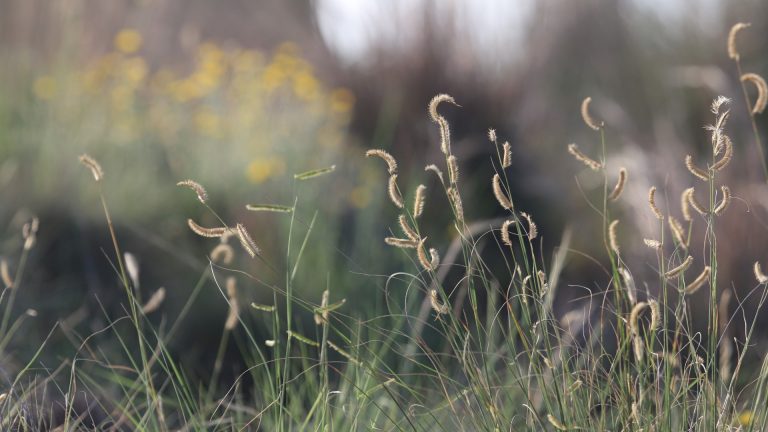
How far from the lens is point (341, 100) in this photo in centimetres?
472

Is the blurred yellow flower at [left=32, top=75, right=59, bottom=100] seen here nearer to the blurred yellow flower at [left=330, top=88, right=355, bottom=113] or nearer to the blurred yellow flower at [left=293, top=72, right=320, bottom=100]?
the blurred yellow flower at [left=293, top=72, right=320, bottom=100]

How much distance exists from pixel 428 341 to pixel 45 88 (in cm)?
252

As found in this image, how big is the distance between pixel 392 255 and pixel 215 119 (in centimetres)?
152

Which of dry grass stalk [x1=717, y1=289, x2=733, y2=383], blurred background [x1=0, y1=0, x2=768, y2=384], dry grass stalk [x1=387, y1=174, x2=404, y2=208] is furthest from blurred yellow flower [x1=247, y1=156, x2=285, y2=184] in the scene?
dry grass stalk [x1=387, y1=174, x2=404, y2=208]

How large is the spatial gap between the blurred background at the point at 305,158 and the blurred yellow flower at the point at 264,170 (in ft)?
0.04

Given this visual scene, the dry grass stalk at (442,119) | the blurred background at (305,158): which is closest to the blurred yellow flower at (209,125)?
the blurred background at (305,158)

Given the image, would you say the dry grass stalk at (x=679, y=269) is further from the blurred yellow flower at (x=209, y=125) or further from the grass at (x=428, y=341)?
the blurred yellow flower at (x=209, y=125)

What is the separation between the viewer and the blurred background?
12.1ft

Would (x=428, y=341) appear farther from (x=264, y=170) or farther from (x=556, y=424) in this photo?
(x=556, y=424)

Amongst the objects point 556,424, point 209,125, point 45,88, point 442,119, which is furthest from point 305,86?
point 556,424

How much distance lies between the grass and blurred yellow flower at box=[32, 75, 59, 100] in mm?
844

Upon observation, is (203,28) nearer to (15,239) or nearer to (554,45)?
(554,45)

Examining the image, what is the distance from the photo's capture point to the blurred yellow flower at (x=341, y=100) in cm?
441

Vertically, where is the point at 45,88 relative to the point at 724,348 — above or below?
below
